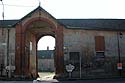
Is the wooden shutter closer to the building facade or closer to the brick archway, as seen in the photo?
the building facade

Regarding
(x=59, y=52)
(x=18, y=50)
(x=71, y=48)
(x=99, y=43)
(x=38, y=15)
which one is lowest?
(x=59, y=52)

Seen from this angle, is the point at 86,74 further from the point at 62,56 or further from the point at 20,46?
the point at 20,46

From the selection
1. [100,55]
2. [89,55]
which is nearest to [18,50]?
[89,55]

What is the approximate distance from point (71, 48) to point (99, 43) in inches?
152

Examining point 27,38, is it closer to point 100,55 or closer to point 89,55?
point 89,55

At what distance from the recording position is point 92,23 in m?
40.9

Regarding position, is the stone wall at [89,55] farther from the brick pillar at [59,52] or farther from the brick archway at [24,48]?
the brick archway at [24,48]

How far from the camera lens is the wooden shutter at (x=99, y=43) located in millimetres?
37562

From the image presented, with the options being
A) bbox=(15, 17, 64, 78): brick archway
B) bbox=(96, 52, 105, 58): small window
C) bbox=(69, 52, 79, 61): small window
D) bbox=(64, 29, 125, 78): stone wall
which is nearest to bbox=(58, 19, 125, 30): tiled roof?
bbox=(64, 29, 125, 78): stone wall

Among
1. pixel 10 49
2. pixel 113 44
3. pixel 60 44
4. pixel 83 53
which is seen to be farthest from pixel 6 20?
pixel 113 44

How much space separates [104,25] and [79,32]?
483 centimetres

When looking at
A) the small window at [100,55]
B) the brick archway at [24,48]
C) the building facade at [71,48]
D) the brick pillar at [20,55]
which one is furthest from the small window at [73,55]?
the brick pillar at [20,55]

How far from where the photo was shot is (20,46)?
3650cm

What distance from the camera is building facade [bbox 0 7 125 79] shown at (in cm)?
3638
